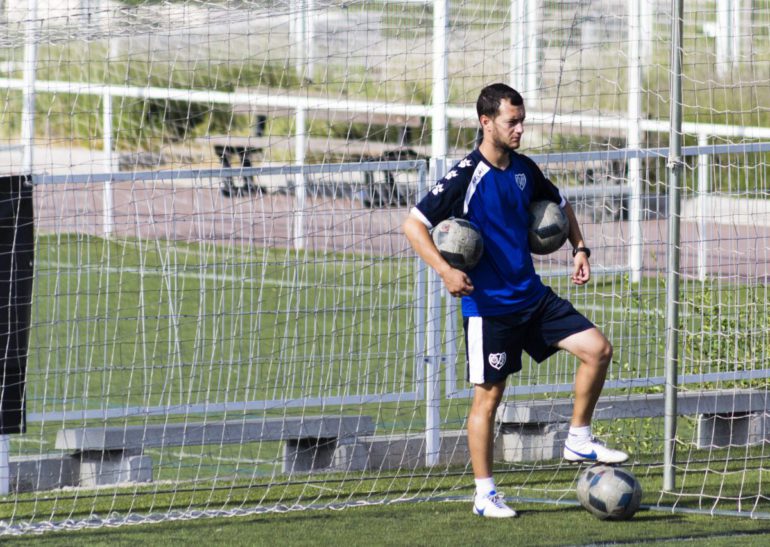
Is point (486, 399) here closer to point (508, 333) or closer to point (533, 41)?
point (508, 333)

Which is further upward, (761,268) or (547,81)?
(547,81)

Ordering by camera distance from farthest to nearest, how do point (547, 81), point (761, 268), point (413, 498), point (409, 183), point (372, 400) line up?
point (547, 81) → point (761, 268) → point (409, 183) → point (372, 400) → point (413, 498)

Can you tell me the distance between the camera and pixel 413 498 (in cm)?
702

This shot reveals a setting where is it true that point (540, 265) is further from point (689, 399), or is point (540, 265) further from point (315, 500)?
point (315, 500)

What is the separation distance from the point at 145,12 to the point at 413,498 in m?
3.23

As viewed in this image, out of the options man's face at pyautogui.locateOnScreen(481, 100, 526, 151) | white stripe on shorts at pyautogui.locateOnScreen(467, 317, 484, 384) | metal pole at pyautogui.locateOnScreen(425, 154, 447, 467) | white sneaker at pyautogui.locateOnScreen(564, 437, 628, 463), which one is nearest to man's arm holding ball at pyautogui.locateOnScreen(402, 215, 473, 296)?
white stripe on shorts at pyautogui.locateOnScreen(467, 317, 484, 384)

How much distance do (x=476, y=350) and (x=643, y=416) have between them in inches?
92.3

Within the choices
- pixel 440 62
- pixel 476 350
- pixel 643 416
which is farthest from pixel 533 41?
pixel 476 350

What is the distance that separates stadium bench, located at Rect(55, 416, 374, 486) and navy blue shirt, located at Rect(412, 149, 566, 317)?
1.69 m

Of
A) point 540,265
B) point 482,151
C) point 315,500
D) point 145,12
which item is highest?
point 145,12

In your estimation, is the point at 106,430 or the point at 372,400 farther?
the point at 372,400

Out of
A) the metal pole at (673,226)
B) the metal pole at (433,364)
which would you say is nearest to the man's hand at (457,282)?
the metal pole at (673,226)

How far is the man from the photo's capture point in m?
6.36

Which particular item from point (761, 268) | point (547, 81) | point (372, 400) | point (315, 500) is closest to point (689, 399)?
point (761, 268)
